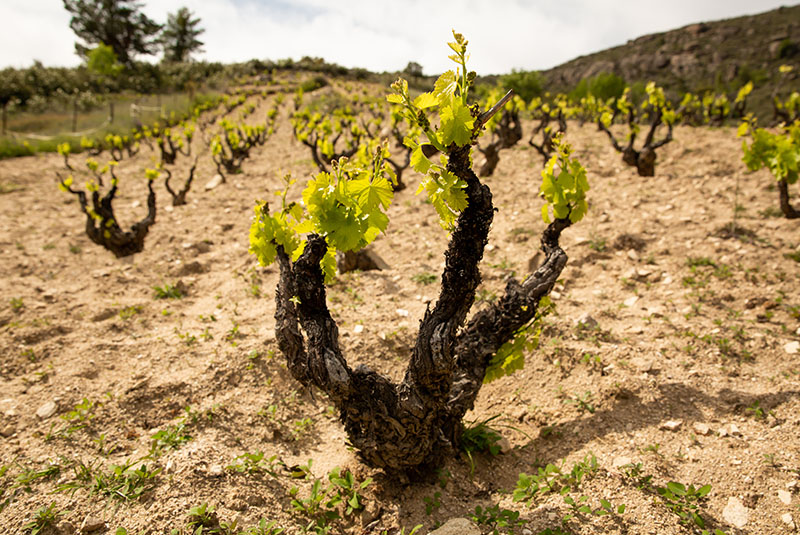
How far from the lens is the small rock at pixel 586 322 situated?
3.94 m

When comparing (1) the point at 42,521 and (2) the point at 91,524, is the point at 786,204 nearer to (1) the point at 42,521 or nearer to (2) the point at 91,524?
(2) the point at 91,524

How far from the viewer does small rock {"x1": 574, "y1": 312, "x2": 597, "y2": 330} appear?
12.9 feet

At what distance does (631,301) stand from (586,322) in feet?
2.56

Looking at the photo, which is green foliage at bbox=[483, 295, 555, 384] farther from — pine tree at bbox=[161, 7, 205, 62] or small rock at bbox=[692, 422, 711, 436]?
pine tree at bbox=[161, 7, 205, 62]

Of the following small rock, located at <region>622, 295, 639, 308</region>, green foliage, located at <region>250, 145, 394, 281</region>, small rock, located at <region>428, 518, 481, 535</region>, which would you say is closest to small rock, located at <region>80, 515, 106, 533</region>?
small rock, located at <region>428, 518, 481, 535</region>

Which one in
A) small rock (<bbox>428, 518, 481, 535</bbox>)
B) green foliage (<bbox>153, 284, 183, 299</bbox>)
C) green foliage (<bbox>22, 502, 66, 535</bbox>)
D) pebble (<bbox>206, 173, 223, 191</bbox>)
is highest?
pebble (<bbox>206, 173, 223, 191</bbox>)

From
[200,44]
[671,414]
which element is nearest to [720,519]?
[671,414]

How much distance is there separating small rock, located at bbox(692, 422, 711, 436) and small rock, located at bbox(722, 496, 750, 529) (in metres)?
0.53

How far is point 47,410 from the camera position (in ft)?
10.1

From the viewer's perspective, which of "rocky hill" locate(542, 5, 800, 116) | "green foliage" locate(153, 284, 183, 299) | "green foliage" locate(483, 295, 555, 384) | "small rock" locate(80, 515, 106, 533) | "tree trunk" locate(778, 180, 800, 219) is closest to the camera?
"small rock" locate(80, 515, 106, 533)

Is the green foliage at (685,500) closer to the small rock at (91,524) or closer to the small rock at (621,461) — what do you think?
the small rock at (621,461)

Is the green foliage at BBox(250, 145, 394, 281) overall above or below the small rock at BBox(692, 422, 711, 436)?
above

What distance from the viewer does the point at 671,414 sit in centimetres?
298

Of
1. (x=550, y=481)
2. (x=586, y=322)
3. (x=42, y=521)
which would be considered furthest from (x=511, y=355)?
(x=42, y=521)
